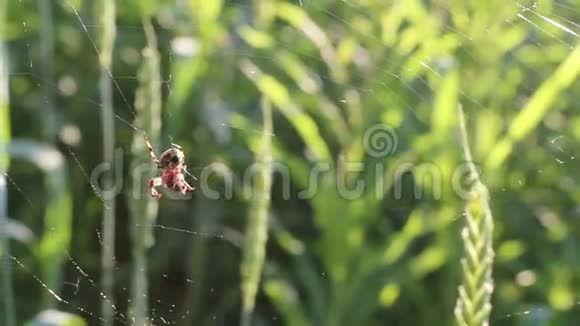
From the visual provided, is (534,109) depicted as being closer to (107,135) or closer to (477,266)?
(107,135)

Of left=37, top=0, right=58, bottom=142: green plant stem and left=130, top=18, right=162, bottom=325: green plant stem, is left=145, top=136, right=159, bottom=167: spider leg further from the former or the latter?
left=37, top=0, right=58, bottom=142: green plant stem

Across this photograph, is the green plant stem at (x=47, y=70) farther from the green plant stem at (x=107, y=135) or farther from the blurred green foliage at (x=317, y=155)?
the green plant stem at (x=107, y=135)

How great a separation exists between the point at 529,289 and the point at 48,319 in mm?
582

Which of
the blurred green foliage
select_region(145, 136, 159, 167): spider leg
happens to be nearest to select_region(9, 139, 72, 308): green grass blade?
the blurred green foliage

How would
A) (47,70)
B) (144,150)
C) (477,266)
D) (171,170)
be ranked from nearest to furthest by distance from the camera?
(477,266) → (144,150) → (171,170) → (47,70)

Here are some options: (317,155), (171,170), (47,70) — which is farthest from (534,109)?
(47,70)

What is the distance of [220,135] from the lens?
1.06 m

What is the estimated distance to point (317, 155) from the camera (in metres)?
0.97

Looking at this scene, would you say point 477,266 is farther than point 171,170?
No

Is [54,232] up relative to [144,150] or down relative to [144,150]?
down

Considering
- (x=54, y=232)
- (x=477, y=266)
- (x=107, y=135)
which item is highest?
(x=477, y=266)

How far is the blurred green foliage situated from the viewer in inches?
38.1

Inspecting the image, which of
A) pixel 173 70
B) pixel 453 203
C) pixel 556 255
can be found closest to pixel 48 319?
pixel 173 70

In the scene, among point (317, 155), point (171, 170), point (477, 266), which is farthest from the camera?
point (317, 155)
